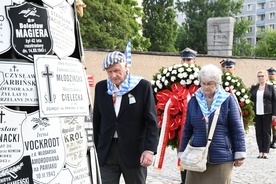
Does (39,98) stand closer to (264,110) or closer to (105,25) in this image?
(264,110)

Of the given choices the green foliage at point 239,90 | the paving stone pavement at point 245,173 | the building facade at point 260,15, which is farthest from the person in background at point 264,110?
the building facade at point 260,15

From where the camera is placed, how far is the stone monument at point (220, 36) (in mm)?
25000

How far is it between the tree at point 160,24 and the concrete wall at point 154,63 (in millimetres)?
28844

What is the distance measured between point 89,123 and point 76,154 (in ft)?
0.85

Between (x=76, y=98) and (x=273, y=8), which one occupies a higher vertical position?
(x=273, y=8)

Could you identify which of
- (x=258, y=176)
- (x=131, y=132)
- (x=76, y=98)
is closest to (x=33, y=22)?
(x=76, y=98)

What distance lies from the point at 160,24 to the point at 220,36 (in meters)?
28.8

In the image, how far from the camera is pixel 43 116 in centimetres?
264

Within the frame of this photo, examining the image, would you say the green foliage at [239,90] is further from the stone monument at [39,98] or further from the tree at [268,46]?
the tree at [268,46]

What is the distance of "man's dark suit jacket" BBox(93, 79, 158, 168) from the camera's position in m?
5.19

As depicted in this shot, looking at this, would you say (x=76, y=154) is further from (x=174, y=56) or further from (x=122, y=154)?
(x=174, y=56)

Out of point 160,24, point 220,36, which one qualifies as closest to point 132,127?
point 220,36

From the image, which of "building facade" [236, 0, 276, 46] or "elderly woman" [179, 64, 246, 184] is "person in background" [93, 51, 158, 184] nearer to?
"elderly woman" [179, 64, 246, 184]

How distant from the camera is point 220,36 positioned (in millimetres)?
25391
